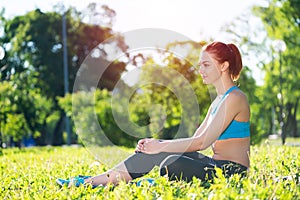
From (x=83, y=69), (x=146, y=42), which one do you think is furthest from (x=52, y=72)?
(x=146, y=42)

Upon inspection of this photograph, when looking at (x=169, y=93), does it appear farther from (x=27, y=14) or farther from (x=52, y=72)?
(x=27, y=14)

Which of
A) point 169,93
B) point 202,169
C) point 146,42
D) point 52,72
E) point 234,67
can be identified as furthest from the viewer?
point 52,72

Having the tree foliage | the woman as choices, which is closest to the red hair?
the woman

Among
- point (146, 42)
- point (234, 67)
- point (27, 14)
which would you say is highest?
point (27, 14)

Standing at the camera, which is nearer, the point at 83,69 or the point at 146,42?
the point at 146,42

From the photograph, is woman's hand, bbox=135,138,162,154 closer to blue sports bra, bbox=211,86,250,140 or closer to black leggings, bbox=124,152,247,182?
black leggings, bbox=124,152,247,182

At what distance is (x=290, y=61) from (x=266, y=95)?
203 centimetres

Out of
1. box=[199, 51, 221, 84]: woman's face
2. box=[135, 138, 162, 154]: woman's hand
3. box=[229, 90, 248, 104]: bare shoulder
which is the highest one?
box=[199, 51, 221, 84]: woman's face

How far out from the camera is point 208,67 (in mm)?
4375

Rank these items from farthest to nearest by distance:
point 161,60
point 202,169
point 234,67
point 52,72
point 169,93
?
point 52,72, point 169,93, point 161,60, point 234,67, point 202,169

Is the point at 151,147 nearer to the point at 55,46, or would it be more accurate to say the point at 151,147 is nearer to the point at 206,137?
the point at 206,137

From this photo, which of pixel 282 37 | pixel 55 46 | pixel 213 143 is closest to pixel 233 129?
pixel 213 143

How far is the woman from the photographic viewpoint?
4.13 meters

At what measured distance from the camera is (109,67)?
105 ft
